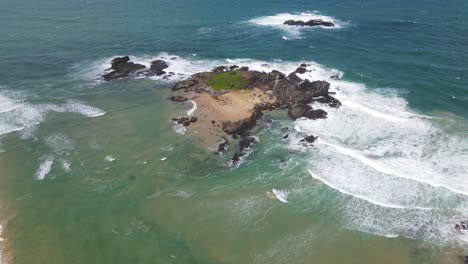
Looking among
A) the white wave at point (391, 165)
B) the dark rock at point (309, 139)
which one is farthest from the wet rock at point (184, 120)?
the dark rock at point (309, 139)

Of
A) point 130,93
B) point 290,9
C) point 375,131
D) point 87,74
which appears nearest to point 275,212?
point 375,131

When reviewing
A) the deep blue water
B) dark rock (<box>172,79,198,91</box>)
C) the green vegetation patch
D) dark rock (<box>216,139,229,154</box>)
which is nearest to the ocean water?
the deep blue water

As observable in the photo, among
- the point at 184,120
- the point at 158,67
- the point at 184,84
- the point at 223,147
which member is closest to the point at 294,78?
the point at 184,84

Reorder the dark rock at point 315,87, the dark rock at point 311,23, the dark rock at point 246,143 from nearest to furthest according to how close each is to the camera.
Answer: the dark rock at point 246,143, the dark rock at point 315,87, the dark rock at point 311,23

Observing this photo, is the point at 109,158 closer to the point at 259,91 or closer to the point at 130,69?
the point at 259,91

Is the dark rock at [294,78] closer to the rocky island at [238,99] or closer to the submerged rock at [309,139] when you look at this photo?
the rocky island at [238,99]
